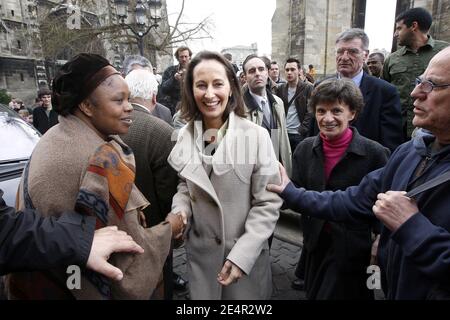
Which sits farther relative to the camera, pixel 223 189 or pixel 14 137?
pixel 14 137

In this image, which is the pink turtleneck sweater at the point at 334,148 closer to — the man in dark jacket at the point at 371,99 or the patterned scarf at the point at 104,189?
the man in dark jacket at the point at 371,99

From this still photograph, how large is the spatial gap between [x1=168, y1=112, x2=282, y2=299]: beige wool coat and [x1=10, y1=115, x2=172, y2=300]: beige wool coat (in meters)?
0.44

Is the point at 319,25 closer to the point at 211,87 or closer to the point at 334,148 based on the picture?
the point at 334,148

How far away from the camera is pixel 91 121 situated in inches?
55.4

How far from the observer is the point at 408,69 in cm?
373

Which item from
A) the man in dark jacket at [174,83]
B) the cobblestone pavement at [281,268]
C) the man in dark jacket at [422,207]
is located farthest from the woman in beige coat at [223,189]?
the man in dark jacket at [174,83]

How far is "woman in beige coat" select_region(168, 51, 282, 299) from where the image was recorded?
1750 millimetres

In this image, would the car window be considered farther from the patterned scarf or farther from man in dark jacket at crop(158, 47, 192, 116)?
man in dark jacket at crop(158, 47, 192, 116)

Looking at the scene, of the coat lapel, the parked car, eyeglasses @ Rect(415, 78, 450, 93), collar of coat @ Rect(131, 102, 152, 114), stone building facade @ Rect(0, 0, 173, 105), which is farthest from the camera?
stone building facade @ Rect(0, 0, 173, 105)

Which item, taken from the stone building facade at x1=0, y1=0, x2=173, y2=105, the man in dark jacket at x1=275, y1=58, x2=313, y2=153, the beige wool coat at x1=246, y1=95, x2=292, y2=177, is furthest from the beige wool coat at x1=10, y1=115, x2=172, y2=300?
the stone building facade at x1=0, y1=0, x2=173, y2=105

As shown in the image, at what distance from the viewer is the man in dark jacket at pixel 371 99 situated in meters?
2.89

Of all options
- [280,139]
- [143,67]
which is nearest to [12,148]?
[143,67]

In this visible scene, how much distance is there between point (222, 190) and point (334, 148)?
0.93 m
